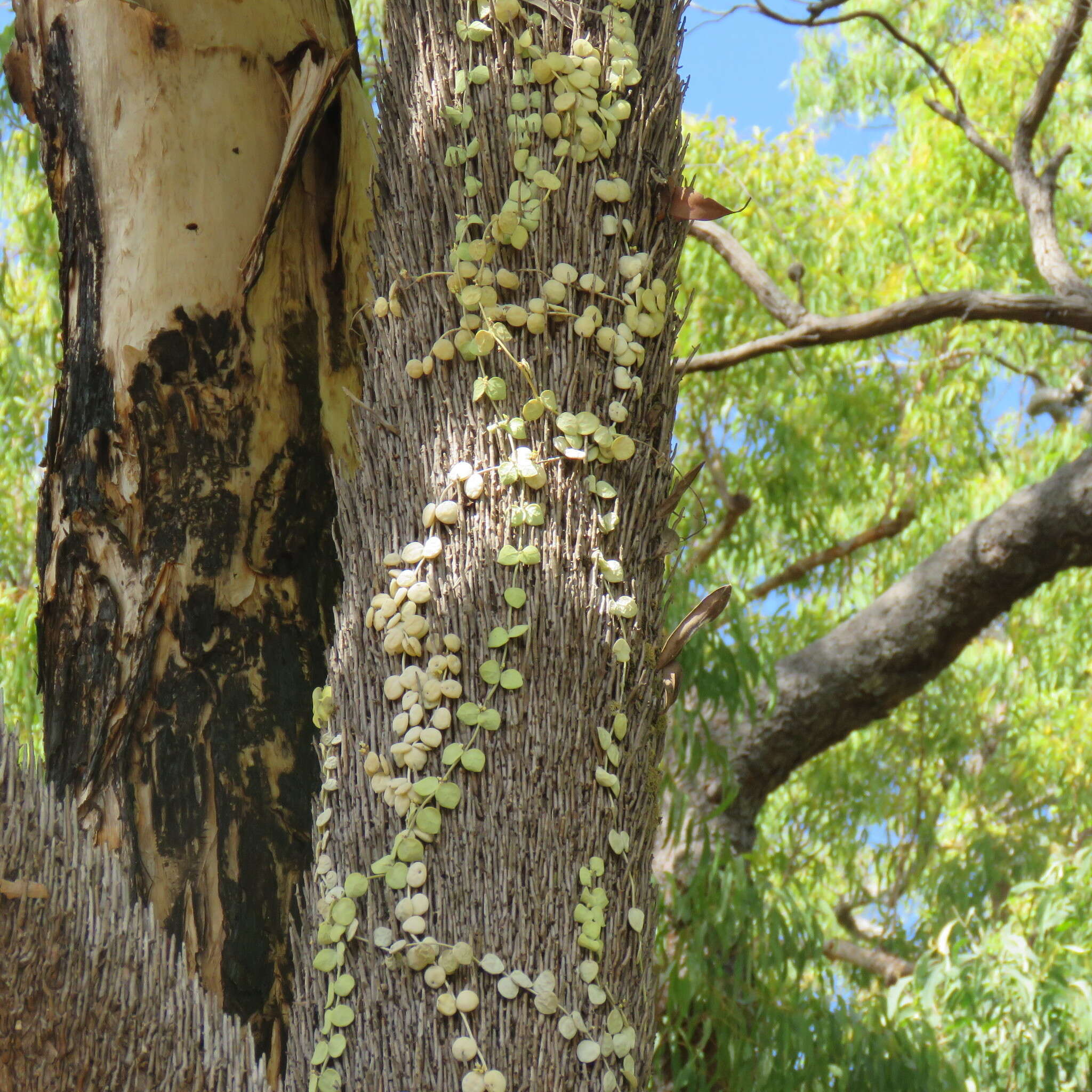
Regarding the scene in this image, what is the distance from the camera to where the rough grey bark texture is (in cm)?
94

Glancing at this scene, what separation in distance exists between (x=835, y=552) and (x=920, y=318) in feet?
6.31

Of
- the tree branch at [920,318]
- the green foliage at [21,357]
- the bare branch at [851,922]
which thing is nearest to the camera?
the tree branch at [920,318]

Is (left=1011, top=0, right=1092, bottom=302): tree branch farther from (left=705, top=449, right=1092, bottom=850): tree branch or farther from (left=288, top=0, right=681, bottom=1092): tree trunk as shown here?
(left=288, top=0, right=681, bottom=1092): tree trunk

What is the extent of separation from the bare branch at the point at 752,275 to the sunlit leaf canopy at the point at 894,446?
0.17m

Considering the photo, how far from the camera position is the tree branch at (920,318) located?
3.09 m

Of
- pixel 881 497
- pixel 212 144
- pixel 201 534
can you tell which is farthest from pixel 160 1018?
pixel 881 497

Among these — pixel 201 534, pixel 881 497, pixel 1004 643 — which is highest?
pixel 881 497

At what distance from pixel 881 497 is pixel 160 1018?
4.57 m

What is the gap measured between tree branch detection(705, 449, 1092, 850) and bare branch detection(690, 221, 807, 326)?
2.70 ft

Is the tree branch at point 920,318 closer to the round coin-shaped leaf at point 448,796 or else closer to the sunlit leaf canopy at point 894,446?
the sunlit leaf canopy at point 894,446

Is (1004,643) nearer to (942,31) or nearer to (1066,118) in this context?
(1066,118)

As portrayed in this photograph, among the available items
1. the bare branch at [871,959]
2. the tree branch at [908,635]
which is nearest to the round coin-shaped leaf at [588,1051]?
the tree branch at [908,635]

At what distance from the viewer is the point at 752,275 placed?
3.52 m

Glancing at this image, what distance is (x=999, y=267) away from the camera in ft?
16.9
